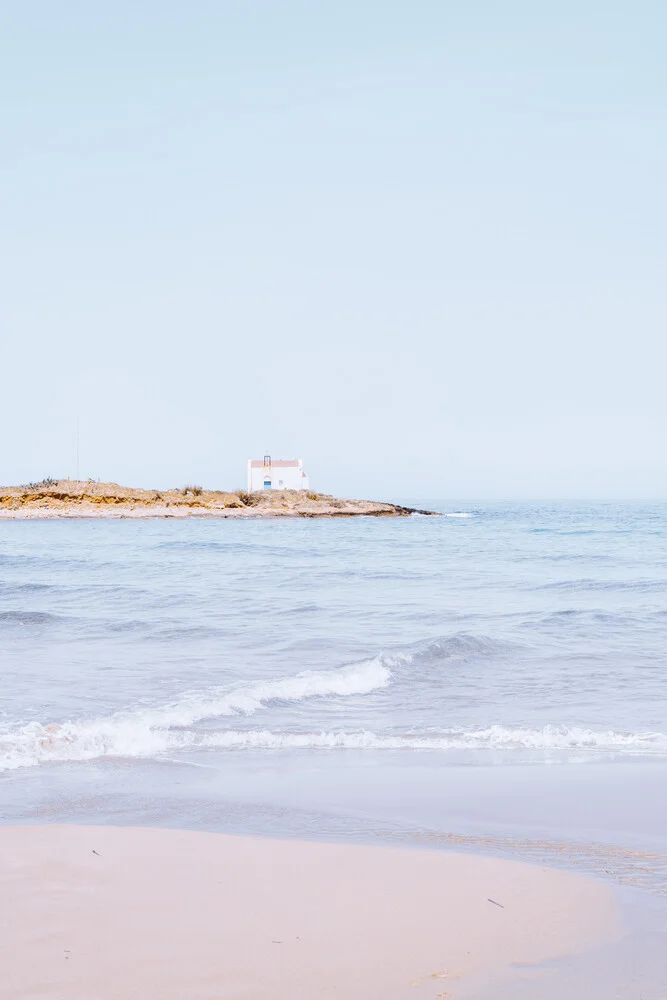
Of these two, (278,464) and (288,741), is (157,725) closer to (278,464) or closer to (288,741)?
(288,741)

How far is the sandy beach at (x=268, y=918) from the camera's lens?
10.1ft

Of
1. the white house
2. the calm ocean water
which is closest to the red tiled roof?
the white house

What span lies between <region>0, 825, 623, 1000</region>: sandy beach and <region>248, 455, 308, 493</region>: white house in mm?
69350

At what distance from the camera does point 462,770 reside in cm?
611

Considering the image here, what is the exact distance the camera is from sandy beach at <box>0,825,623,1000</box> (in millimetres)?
3078

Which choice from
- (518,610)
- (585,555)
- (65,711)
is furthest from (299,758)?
(585,555)

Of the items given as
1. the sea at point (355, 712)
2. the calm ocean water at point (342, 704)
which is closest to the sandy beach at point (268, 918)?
the sea at point (355, 712)

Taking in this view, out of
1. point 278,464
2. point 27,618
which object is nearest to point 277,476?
point 278,464

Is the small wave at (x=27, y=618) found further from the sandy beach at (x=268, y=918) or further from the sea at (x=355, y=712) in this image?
the sandy beach at (x=268, y=918)

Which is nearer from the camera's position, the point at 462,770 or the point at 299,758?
the point at 462,770

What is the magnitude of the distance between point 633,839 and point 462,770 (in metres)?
1.65

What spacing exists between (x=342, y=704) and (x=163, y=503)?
5232cm

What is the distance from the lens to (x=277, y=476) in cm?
7462

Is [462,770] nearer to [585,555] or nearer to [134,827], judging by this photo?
[134,827]
